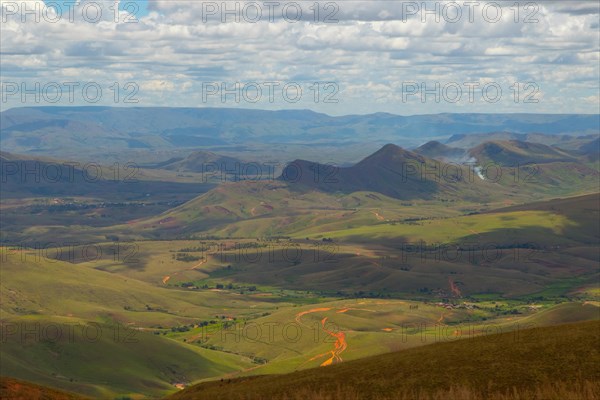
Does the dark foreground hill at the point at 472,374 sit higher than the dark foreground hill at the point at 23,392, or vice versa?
the dark foreground hill at the point at 472,374

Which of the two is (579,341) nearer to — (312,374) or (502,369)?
(502,369)

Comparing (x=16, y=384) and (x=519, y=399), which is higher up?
(x=519, y=399)

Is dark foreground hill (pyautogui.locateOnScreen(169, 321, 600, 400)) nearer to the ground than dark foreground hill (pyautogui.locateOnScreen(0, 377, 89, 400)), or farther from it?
farther from it

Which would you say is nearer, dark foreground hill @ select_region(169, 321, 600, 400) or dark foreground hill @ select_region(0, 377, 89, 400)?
dark foreground hill @ select_region(169, 321, 600, 400)

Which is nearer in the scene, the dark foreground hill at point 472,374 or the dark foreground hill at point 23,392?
the dark foreground hill at point 472,374

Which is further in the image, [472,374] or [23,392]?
[23,392]

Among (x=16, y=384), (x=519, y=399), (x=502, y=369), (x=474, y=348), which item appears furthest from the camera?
(x=16, y=384)

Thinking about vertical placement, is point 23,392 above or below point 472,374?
below

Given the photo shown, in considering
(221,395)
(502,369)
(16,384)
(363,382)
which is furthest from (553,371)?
(16,384)
